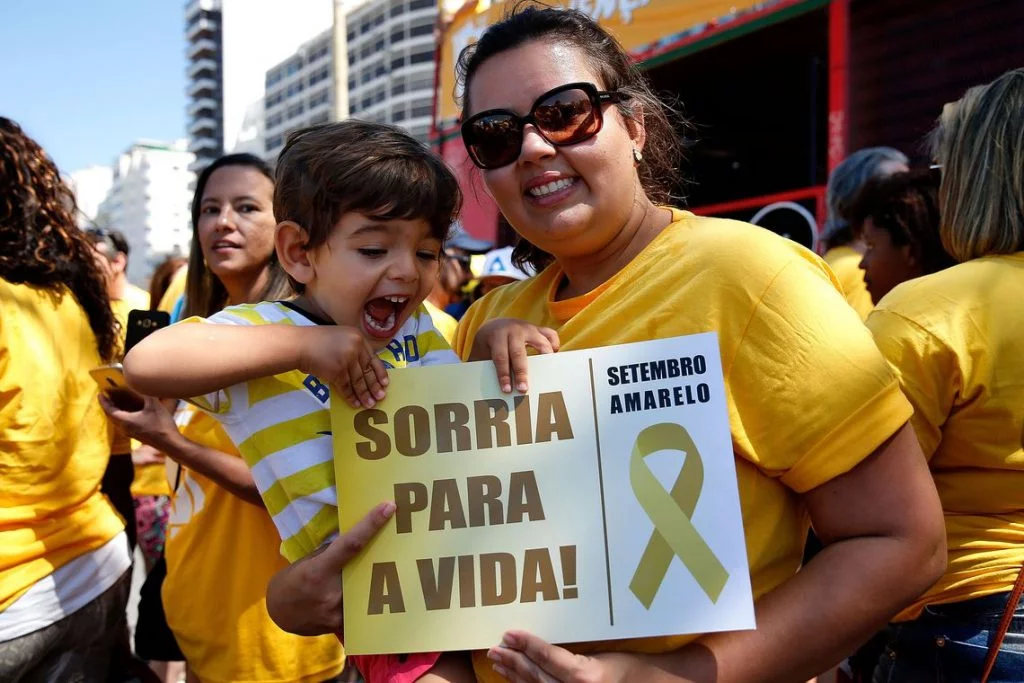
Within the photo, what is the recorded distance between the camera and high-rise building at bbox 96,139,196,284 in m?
116

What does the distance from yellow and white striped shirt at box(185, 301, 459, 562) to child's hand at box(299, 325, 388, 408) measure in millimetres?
113

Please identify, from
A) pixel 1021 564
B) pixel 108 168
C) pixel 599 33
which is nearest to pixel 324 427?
pixel 599 33

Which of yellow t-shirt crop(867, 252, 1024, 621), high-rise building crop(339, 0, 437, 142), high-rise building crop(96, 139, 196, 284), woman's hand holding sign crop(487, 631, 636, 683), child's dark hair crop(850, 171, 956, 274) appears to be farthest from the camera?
high-rise building crop(96, 139, 196, 284)

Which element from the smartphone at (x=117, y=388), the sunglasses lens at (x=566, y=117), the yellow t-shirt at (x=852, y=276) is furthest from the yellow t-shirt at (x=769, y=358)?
the yellow t-shirt at (x=852, y=276)

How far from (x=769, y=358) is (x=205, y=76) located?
12628 centimetres

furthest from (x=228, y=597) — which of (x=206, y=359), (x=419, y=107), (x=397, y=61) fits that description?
(x=397, y=61)

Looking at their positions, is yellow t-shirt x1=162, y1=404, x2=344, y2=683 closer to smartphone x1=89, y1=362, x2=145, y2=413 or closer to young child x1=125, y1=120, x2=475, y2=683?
smartphone x1=89, y1=362, x2=145, y2=413

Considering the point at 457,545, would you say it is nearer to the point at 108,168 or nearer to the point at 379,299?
the point at 379,299

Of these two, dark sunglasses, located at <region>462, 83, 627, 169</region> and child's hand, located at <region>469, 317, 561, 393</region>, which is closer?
child's hand, located at <region>469, 317, 561, 393</region>

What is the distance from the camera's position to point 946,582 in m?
1.72

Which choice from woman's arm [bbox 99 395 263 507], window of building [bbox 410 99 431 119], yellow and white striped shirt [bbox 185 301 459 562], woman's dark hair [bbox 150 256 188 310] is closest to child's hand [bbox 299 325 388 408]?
yellow and white striped shirt [bbox 185 301 459 562]

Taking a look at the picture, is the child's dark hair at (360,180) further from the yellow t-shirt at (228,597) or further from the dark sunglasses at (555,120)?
the yellow t-shirt at (228,597)

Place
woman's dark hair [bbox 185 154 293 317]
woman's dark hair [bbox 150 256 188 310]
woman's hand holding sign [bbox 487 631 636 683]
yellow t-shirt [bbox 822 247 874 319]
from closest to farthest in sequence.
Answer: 1. woman's hand holding sign [bbox 487 631 636 683]
2. woman's dark hair [bbox 185 154 293 317]
3. yellow t-shirt [bbox 822 247 874 319]
4. woman's dark hair [bbox 150 256 188 310]

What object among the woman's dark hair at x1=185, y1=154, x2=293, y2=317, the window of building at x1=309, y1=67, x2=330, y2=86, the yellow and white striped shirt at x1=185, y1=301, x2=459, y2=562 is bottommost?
the yellow and white striped shirt at x1=185, y1=301, x2=459, y2=562
